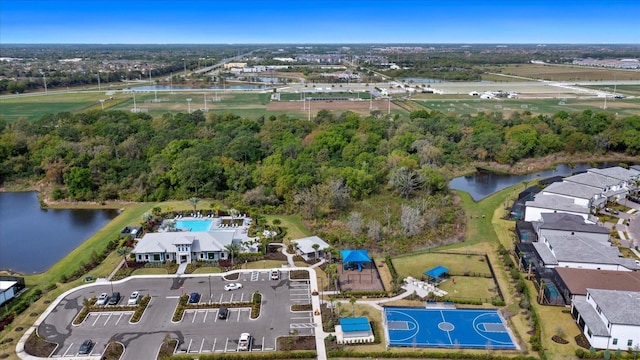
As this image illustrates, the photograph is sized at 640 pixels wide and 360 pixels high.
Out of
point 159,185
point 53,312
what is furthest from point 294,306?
point 159,185

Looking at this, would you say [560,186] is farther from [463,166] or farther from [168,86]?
[168,86]

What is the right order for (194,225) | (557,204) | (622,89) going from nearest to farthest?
(194,225) → (557,204) → (622,89)

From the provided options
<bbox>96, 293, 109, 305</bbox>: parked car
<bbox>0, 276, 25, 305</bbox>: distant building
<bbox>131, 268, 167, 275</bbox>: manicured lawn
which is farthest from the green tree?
<bbox>96, 293, 109, 305</bbox>: parked car

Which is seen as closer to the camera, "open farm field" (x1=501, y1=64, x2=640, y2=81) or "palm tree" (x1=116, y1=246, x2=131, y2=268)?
"palm tree" (x1=116, y1=246, x2=131, y2=268)

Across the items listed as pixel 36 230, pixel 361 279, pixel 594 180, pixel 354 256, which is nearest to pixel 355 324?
pixel 361 279

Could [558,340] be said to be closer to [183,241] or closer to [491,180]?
[183,241]

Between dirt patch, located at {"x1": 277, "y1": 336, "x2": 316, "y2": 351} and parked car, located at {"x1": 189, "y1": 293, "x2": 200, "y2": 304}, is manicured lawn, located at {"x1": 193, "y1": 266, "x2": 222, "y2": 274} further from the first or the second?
dirt patch, located at {"x1": 277, "y1": 336, "x2": 316, "y2": 351}
